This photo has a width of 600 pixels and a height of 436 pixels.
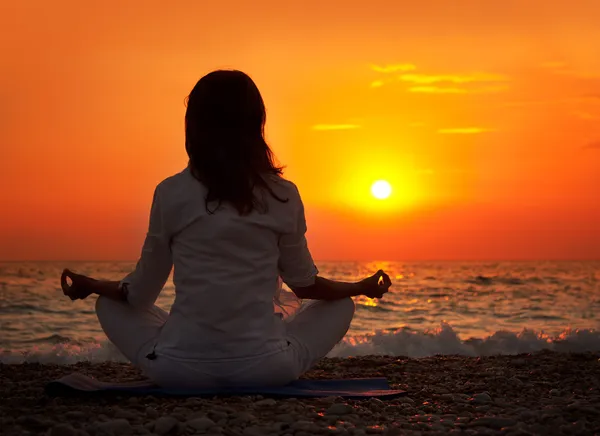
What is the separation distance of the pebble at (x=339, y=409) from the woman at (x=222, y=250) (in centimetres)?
43

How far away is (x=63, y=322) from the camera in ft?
48.4

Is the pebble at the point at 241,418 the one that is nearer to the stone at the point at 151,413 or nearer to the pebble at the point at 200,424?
the pebble at the point at 200,424

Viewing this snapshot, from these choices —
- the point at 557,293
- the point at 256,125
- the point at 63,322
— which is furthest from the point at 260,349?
the point at 557,293

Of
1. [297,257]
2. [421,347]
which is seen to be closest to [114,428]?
[297,257]

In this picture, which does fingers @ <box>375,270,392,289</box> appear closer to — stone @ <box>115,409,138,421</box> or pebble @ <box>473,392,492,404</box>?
pebble @ <box>473,392,492,404</box>

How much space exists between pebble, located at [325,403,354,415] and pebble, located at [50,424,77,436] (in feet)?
4.36

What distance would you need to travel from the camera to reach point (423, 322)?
632 inches

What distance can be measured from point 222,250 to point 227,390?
85cm

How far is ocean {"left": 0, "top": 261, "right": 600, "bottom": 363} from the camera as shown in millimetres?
9570

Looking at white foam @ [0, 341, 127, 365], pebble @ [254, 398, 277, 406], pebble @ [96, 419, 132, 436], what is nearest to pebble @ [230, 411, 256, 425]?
pebble @ [254, 398, 277, 406]

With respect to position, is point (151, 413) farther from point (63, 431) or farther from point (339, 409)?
point (339, 409)

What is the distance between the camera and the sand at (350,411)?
145 inches

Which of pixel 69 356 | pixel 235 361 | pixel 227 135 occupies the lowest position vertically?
pixel 69 356

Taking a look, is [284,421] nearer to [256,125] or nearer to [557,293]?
[256,125]
